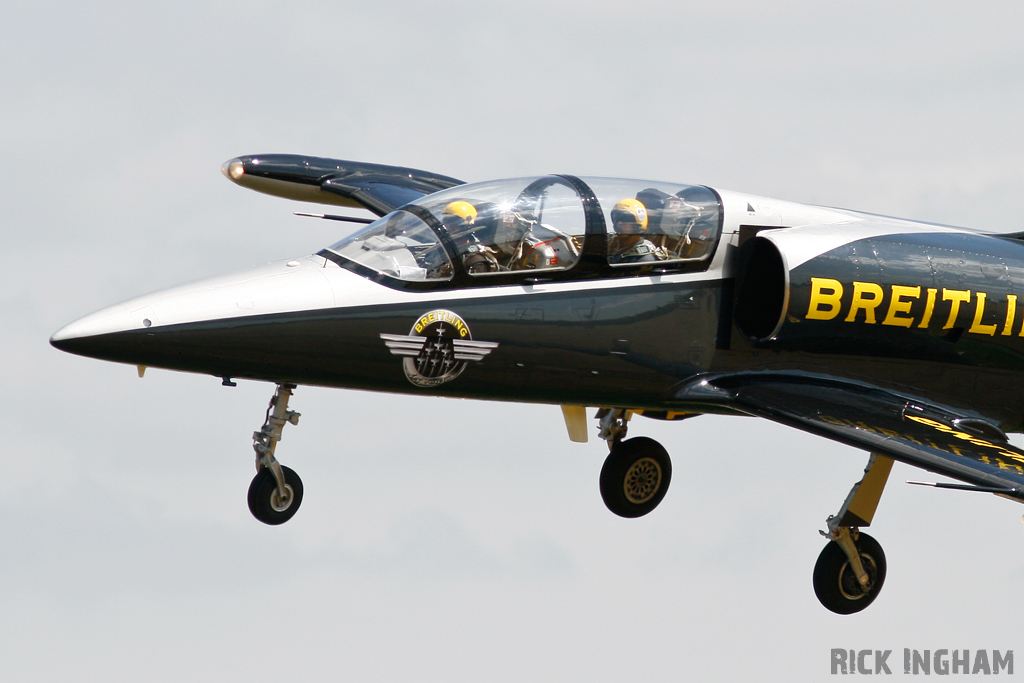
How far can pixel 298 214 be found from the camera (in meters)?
16.9

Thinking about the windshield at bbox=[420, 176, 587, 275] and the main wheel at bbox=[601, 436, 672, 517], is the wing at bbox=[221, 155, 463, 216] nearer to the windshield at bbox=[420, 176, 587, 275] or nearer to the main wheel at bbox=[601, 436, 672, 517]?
the main wheel at bbox=[601, 436, 672, 517]

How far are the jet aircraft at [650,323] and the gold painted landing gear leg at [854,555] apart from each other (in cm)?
2

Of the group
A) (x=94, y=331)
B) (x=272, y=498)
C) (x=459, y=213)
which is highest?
(x=459, y=213)

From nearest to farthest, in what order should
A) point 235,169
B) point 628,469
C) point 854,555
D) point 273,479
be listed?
point 273,479
point 854,555
point 628,469
point 235,169

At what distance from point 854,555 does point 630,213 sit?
179 inches

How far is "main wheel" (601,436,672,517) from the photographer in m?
16.8

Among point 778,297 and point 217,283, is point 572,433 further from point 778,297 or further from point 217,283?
point 217,283

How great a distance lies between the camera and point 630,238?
1314 cm

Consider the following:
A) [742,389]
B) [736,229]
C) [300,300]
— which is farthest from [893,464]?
[300,300]

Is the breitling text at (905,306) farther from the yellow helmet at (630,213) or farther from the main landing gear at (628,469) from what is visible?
the main landing gear at (628,469)

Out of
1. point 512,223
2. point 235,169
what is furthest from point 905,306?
point 235,169

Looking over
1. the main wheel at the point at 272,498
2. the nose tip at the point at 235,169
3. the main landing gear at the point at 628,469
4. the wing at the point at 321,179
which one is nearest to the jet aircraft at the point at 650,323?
the main wheel at the point at 272,498

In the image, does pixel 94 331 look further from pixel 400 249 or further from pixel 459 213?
pixel 459 213

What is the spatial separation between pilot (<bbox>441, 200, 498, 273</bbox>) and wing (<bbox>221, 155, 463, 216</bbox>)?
22.0ft
